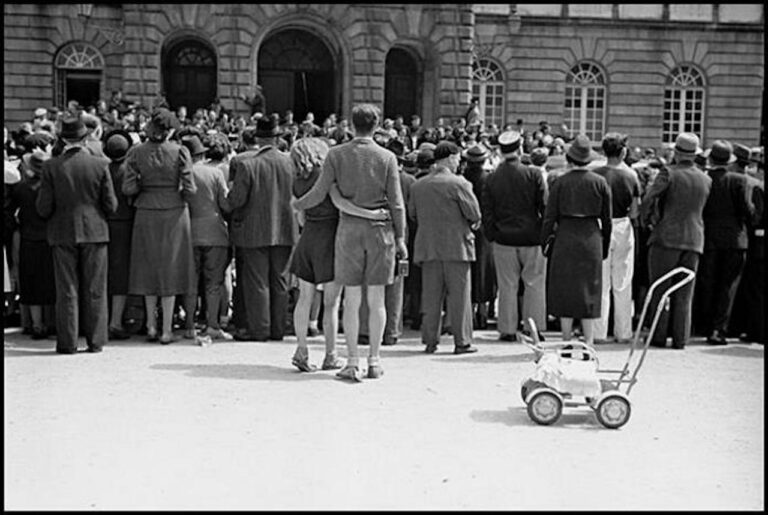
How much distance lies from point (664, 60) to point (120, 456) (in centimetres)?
3885

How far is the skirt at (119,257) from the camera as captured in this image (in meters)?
11.1

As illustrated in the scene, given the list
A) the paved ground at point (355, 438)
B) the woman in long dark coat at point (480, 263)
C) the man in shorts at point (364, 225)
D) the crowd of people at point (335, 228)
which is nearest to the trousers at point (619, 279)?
the crowd of people at point (335, 228)

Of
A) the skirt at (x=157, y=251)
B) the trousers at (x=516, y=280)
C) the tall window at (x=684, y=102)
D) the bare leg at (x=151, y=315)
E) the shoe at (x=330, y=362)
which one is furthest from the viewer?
the tall window at (x=684, y=102)

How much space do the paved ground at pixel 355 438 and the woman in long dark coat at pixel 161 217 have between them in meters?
0.91

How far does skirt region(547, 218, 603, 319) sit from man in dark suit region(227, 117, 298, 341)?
2861 millimetres

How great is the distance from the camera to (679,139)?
1159 centimetres

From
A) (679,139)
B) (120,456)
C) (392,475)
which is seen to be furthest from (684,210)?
(120,456)

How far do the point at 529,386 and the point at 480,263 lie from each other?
4.59 metres

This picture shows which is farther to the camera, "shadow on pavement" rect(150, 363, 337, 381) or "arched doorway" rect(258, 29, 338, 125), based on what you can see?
"arched doorway" rect(258, 29, 338, 125)

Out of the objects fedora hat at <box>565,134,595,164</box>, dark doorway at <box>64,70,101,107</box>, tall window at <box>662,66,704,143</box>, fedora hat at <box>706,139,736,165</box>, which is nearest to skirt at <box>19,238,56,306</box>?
fedora hat at <box>565,134,595,164</box>

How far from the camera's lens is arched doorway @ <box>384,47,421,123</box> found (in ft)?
118

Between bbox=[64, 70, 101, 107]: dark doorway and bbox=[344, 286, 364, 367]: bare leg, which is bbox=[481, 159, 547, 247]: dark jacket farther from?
bbox=[64, 70, 101, 107]: dark doorway

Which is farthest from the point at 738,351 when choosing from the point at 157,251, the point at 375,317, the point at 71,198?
the point at 71,198

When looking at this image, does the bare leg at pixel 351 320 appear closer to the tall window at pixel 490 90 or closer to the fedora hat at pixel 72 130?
the fedora hat at pixel 72 130
